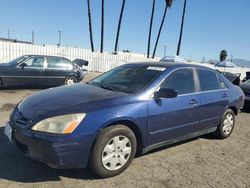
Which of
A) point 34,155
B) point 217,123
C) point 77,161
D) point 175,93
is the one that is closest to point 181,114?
point 175,93

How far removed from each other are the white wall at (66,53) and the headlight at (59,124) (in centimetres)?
1669

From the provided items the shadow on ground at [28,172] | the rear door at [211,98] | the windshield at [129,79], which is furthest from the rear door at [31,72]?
the rear door at [211,98]

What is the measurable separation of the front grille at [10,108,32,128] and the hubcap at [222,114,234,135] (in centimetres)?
408

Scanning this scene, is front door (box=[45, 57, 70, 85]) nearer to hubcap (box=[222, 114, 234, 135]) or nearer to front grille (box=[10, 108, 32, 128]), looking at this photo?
hubcap (box=[222, 114, 234, 135])

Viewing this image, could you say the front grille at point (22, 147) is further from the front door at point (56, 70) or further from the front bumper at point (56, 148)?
the front door at point (56, 70)

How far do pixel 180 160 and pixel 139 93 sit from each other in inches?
54.2

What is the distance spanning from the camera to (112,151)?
12.9 ft

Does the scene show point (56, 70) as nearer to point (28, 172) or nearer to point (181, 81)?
point (181, 81)

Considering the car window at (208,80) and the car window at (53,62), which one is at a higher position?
the car window at (208,80)

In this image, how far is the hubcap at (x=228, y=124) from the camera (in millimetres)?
6145

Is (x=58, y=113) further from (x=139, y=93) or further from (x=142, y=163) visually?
(x=142, y=163)

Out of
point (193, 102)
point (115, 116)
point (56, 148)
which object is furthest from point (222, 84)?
point (56, 148)

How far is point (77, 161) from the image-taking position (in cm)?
365

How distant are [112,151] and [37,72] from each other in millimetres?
8358
